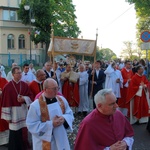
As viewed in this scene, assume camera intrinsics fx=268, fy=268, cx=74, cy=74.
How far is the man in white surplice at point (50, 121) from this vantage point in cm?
388

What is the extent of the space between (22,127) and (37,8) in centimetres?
3416

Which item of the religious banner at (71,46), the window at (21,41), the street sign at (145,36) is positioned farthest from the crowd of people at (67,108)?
the window at (21,41)

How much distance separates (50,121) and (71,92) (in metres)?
5.72

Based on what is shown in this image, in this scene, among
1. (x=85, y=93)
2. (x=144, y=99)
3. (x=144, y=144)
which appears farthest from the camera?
(x=85, y=93)

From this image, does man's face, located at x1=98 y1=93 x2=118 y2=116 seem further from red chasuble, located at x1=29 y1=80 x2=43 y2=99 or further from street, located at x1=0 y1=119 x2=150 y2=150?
street, located at x1=0 y1=119 x2=150 y2=150

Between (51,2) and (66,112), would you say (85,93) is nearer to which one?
(66,112)

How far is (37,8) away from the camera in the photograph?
37.9 metres

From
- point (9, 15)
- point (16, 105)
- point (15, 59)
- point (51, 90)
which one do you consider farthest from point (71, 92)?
point (9, 15)

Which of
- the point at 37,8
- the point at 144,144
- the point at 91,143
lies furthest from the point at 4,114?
the point at 37,8

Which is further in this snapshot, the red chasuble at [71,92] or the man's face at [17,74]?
the red chasuble at [71,92]

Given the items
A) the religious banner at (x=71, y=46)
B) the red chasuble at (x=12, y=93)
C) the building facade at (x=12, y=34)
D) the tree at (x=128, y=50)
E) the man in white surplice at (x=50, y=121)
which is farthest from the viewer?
the tree at (x=128, y=50)

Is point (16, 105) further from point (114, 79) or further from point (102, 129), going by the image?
point (114, 79)

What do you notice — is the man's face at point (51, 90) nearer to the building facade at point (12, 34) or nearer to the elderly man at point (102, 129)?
the elderly man at point (102, 129)

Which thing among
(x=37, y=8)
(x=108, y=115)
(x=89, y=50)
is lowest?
(x=108, y=115)
